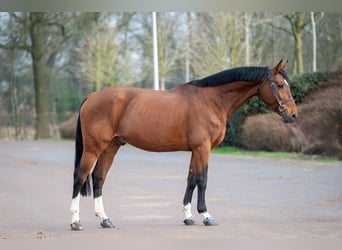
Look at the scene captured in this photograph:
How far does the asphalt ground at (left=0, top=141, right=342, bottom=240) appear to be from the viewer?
9312mm

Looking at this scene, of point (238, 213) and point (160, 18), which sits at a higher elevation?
point (160, 18)

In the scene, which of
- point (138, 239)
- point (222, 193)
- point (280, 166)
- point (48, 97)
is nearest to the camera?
point (138, 239)

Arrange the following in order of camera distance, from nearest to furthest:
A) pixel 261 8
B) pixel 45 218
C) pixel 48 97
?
1. pixel 261 8
2. pixel 45 218
3. pixel 48 97

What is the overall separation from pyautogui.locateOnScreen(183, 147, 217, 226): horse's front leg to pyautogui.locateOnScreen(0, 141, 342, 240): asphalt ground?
151 mm

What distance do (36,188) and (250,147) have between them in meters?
10.4

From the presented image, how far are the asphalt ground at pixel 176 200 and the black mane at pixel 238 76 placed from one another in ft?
6.40

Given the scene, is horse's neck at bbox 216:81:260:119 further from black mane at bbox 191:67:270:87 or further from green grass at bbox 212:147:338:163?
green grass at bbox 212:147:338:163

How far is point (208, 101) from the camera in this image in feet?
33.0

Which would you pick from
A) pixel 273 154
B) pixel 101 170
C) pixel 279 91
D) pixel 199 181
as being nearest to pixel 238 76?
pixel 279 91

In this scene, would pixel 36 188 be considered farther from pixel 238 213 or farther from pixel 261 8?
pixel 261 8

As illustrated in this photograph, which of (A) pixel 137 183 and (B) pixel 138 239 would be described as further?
(A) pixel 137 183

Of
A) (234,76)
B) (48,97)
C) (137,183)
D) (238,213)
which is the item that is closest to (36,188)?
(137,183)

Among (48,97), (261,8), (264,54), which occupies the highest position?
(261,8)

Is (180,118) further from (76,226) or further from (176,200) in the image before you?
(176,200)
